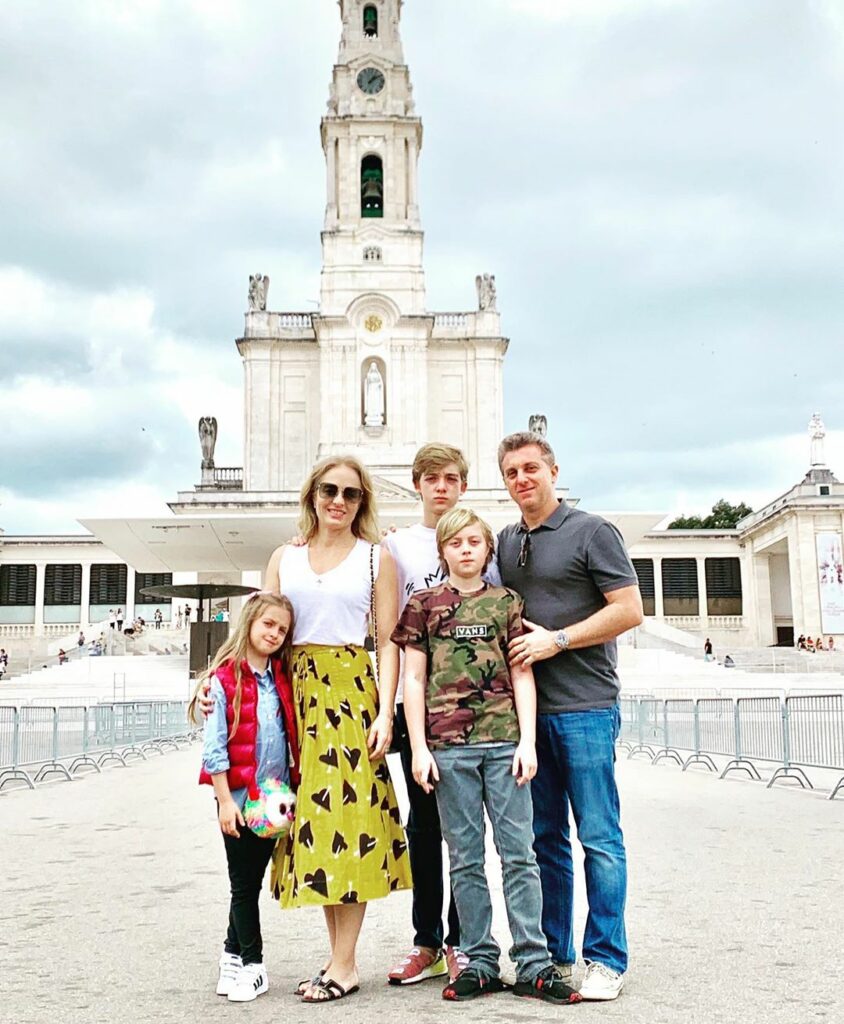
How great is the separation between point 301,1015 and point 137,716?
15873 mm

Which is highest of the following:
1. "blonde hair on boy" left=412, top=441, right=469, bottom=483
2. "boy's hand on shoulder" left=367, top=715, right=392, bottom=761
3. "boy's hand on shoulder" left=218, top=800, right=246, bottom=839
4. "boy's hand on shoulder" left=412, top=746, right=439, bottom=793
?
"blonde hair on boy" left=412, top=441, right=469, bottom=483

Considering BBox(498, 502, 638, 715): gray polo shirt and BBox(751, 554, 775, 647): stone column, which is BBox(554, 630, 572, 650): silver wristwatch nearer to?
BBox(498, 502, 638, 715): gray polo shirt

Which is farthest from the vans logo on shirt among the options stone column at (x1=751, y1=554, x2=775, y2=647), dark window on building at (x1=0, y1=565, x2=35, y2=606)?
dark window on building at (x1=0, y1=565, x2=35, y2=606)

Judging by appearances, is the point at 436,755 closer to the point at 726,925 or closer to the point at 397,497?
the point at 726,925

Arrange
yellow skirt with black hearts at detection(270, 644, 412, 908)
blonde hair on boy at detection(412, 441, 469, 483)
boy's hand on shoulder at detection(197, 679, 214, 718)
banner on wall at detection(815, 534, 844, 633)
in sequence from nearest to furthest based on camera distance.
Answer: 1. yellow skirt with black hearts at detection(270, 644, 412, 908)
2. boy's hand on shoulder at detection(197, 679, 214, 718)
3. blonde hair on boy at detection(412, 441, 469, 483)
4. banner on wall at detection(815, 534, 844, 633)

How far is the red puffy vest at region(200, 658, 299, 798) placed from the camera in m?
4.43

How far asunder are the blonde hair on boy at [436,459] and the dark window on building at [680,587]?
201 ft

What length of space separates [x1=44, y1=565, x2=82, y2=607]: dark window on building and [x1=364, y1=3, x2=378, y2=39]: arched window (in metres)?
34.0

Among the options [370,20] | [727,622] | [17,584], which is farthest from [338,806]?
[17,584]

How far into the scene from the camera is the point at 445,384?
2142 inches

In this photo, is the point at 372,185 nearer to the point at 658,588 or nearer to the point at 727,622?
the point at 658,588

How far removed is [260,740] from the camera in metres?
4.47

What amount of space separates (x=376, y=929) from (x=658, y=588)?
6030 centimetres

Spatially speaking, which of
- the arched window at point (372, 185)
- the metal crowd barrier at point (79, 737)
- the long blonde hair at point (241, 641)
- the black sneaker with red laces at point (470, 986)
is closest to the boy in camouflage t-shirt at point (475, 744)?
the black sneaker with red laces at point (470, 986)
